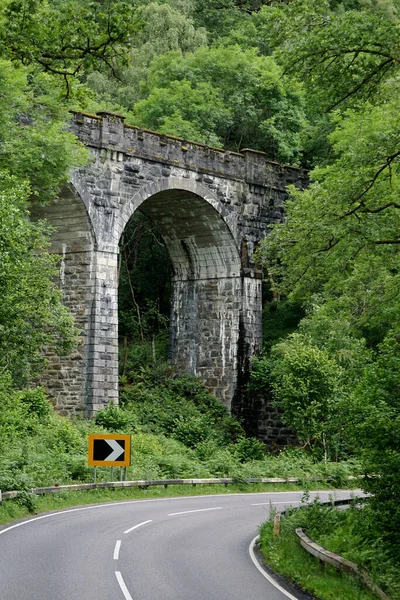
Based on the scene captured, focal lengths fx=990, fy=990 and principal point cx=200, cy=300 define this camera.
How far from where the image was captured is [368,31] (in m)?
15.9

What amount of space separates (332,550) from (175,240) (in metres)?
25.8

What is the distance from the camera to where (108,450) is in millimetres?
22875

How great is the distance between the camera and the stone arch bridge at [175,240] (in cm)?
3175

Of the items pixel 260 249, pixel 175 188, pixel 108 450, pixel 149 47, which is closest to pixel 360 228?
pixel 260 249

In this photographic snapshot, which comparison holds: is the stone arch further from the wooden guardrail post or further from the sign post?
the wooden guardrail post

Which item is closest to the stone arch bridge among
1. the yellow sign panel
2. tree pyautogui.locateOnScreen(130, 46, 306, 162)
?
tree pyautogui.locateOnScreen(130, 46, 306, 162)

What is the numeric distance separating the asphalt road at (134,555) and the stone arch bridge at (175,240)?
11355 mm

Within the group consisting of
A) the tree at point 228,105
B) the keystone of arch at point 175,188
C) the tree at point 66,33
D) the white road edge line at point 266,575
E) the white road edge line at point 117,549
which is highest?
the tree at point 228,105

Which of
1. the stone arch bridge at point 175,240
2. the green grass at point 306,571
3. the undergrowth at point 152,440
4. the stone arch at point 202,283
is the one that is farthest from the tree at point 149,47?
the green grass at point 306,571

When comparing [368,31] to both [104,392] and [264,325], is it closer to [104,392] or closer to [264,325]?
[104,392]

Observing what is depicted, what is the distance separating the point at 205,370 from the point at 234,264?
4.19 meters

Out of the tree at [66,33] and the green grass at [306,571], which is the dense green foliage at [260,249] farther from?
the green grass at [306,571]

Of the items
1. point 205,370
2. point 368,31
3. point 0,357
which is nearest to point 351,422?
point 368,31

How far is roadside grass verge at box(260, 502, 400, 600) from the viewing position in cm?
1119
